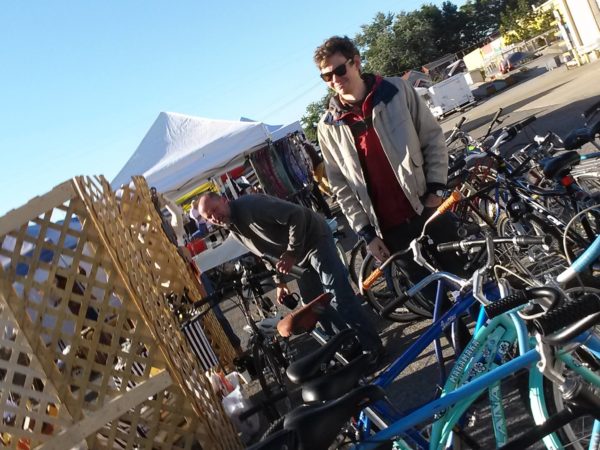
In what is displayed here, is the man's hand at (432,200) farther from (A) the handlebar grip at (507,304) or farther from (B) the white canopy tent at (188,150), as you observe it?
(B) the white canopy tent at (188,150)

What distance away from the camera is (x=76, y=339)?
10.1ft

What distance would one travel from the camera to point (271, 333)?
4.44m

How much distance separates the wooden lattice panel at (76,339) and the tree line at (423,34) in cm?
5747

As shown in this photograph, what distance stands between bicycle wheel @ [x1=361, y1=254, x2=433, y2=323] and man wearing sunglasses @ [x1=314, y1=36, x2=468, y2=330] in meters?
1.14

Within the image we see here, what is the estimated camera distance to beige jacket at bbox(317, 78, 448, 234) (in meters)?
3.22

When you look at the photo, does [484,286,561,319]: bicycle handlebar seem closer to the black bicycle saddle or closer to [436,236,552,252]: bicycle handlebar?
[436,236,552,252]: bicycle handlebar

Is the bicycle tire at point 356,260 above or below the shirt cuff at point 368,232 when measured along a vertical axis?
below

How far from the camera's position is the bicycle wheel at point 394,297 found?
15.9 ft

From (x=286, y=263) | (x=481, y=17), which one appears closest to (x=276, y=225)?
(x=286, y=263)

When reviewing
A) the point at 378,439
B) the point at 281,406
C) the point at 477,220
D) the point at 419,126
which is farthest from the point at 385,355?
the point at 378,439

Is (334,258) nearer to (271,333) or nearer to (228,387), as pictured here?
(271,333)

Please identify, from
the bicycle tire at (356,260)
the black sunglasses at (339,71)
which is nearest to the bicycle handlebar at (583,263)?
the black sunglasses at (339,71)

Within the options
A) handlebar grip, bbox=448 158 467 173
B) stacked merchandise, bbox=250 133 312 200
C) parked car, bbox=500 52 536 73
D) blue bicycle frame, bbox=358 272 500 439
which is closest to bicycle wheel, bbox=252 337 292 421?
blue bicycle frame, bbox=358 272 500 439

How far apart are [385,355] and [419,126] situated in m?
2.30
